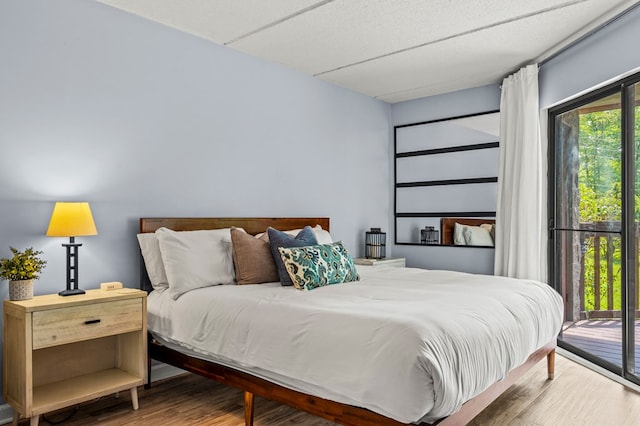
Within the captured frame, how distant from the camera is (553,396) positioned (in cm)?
303

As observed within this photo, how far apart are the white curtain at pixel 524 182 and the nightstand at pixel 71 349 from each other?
3.31 meters

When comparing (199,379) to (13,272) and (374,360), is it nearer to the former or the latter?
(13,272)

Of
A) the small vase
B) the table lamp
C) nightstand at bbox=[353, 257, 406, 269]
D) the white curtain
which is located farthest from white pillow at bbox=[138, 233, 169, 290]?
the white curtain

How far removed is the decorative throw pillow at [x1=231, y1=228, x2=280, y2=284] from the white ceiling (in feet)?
5.06

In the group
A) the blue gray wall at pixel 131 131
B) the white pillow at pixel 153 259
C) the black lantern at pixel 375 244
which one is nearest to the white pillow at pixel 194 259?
the white pillow at pixel 153 259

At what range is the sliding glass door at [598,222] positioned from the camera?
329 cm

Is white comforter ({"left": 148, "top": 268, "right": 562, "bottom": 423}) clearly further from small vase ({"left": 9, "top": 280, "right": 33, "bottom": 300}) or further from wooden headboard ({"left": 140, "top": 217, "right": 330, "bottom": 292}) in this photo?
small vase ({"left": 9, "top": 280, "right": 33, "bottom": 300})

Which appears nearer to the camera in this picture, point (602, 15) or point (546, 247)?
point (602, 15)

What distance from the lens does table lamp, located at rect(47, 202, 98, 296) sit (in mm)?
2635

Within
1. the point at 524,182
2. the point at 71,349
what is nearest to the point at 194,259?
the point at 71,349

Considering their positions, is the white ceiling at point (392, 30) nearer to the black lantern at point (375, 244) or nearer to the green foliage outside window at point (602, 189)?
the green foliage outside window at point (602, 189)

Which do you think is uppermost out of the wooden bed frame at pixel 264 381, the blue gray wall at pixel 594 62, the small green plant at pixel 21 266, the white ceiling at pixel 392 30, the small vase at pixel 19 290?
the white ceiling at pixel 392 30

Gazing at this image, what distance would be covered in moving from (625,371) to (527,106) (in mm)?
2350

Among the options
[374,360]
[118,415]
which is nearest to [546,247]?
[374,360]
